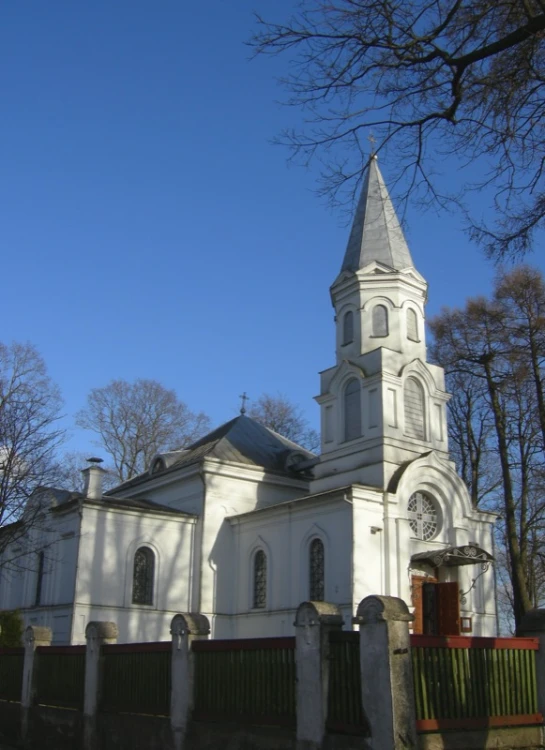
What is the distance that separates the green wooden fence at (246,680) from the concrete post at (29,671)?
581 centimetres

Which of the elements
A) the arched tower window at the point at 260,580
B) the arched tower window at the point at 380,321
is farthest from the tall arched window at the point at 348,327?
the arched tower window at the point at 260,580

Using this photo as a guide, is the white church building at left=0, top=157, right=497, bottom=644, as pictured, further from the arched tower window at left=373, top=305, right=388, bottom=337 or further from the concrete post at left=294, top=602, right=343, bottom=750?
the concrete post at left=294, top=602, right=343, bottom=750

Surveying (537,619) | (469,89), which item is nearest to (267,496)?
(537,619)

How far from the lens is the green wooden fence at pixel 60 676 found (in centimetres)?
1490

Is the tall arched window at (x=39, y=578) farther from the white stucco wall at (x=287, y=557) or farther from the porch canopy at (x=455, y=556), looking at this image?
the porch canopy at (x=455, y=556)

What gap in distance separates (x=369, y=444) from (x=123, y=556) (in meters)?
8.69

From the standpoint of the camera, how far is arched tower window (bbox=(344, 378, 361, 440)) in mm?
26469

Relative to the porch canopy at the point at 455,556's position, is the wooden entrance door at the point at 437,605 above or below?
below

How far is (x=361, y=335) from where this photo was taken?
27.6 m

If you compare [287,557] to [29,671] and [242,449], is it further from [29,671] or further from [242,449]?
[29,671]

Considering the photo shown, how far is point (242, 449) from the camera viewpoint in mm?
29828

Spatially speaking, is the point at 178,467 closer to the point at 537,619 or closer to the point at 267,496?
the point at 267,496

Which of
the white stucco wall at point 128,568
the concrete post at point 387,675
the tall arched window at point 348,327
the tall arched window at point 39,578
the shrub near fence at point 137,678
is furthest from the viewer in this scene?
the tall arched window at point 348,327

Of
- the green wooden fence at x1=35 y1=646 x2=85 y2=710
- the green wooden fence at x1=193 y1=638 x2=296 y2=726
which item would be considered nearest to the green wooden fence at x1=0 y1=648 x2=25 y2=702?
the green wooden fence at x1=35 y1=646 x2=85 y2=710
